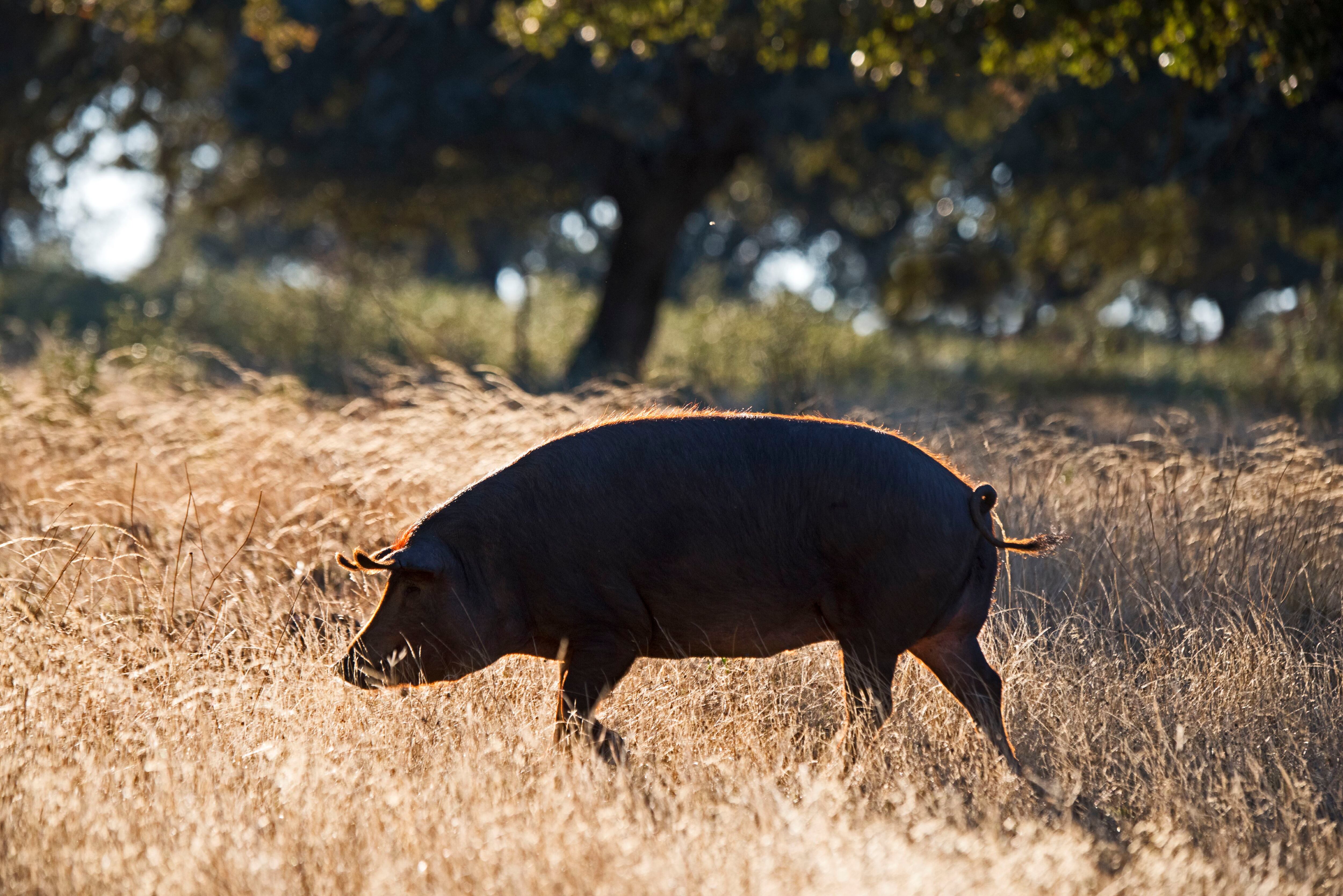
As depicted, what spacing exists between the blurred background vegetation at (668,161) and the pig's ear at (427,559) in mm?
4097

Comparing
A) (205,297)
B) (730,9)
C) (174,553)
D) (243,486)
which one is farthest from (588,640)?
(205,297)

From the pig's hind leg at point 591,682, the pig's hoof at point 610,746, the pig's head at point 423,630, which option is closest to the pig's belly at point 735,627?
the pig's hind leg at point 591,682

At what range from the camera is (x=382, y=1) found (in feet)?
31.7

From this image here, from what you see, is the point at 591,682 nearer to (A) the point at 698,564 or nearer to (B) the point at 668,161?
(A) the point at 698,564

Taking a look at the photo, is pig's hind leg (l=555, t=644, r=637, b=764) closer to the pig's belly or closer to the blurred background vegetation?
the pig's belly

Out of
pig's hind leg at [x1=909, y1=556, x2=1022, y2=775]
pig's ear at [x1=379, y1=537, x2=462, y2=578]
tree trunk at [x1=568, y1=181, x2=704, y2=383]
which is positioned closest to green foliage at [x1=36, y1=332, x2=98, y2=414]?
pig's ear at [x1=379, y1=537, x2=462, y2=578]

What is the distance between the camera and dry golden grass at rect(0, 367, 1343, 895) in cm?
266

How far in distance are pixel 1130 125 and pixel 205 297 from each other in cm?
1206

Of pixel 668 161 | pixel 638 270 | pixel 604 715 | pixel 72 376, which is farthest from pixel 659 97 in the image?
pixel 604 715

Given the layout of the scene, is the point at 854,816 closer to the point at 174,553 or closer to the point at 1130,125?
the point at 174,553

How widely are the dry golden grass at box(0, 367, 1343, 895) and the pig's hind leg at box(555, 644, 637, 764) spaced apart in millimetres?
112

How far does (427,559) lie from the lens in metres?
3.47

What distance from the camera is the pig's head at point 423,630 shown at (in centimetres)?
352

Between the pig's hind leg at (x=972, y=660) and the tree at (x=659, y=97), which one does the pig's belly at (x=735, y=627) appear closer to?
the pig's hind leg at (x=972, y=660)
